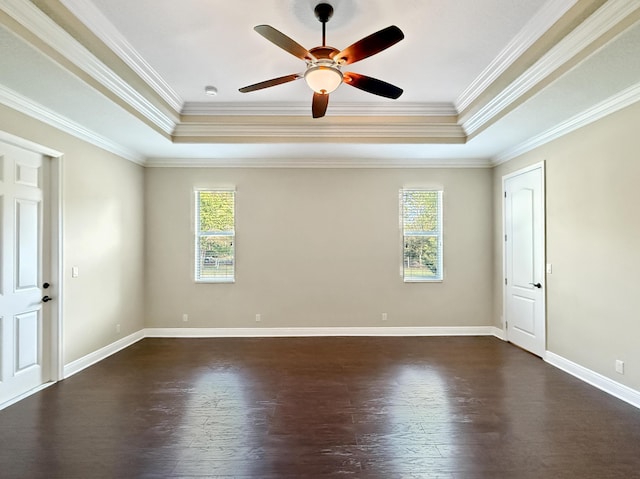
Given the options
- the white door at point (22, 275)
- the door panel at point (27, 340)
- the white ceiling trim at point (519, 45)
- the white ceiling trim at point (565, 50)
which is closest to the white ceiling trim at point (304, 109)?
the white ceiling trim at point (519, 45)

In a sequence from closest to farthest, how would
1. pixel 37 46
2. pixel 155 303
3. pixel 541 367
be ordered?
pixel 37 46 → pixel 541 367 → pixel 155 303

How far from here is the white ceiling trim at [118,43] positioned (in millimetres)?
2477

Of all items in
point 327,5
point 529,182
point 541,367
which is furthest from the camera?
point 529,182

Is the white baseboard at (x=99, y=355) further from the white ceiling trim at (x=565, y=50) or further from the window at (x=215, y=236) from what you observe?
the white ceiling trim at (x=565, y=50)

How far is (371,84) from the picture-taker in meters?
2.71

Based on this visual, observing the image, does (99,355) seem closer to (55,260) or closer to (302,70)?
(55,260)

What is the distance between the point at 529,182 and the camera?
4.54m

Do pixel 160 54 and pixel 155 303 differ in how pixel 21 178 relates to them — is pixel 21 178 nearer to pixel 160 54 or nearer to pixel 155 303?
pixel 160 54

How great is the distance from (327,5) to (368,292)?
154 inches

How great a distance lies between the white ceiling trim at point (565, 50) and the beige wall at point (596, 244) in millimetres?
903

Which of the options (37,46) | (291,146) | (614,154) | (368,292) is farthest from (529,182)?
(37,46)

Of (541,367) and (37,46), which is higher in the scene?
(37,46)

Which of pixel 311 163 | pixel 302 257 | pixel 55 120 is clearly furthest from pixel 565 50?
pixel 55 120

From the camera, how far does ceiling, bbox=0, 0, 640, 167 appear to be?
8.12 feet
